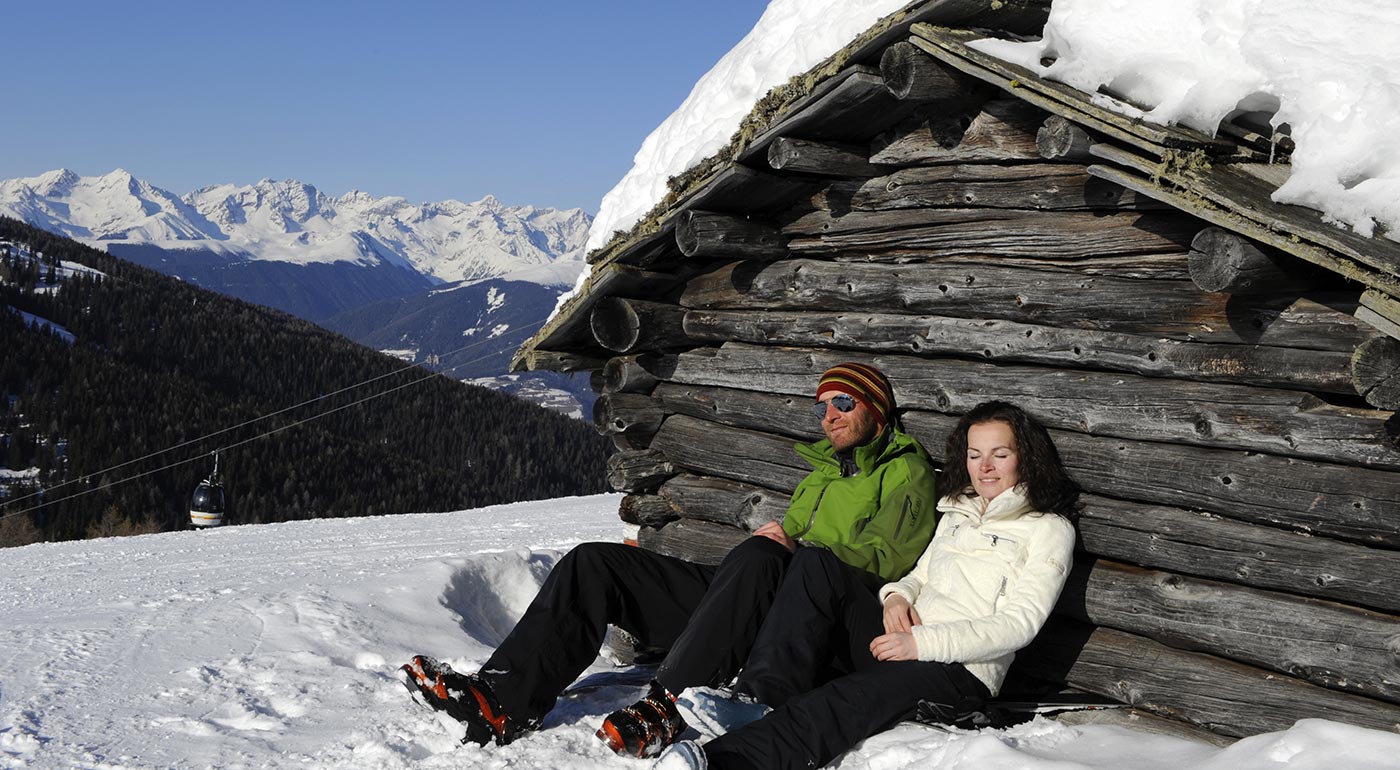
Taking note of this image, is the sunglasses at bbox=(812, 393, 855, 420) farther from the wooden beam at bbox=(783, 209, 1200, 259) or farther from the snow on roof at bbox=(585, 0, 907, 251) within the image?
the snow on roof at bbox=(585, 0, 907, 251)

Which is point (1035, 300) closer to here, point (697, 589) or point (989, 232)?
point (989, 232)

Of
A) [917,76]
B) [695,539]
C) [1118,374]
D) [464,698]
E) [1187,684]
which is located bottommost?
[464,698]

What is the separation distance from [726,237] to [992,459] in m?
1.96

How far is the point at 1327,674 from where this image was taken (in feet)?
12.1

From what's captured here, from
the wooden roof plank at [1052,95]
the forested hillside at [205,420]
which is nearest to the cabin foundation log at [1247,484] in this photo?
the wooden roof plank at [1052,95]

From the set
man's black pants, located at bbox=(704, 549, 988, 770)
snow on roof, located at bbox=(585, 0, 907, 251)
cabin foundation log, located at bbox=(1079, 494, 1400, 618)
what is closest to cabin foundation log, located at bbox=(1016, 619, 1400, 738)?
cabin foundation log, located at bbox=(1079, 494, 1400, 618)

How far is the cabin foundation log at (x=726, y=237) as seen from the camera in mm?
5449

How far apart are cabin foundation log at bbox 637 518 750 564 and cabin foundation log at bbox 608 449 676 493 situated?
11.6 inches

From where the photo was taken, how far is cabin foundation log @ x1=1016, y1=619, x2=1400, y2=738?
12.3 feet

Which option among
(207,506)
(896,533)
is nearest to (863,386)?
(896,533)

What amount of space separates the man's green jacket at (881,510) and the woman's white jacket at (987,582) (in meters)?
0.11

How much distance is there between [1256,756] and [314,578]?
21.6ft

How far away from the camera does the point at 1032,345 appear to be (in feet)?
15.0

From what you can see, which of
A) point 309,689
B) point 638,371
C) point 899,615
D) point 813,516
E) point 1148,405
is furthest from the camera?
point 638,371
